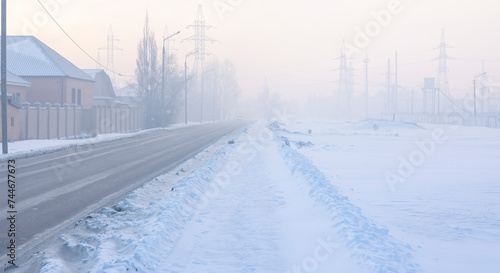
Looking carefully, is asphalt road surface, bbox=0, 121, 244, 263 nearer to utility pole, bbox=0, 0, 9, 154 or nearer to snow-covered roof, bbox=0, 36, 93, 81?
utility pole, bbox=0, 0, 9, 154

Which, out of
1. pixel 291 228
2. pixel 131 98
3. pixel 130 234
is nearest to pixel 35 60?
pixel 131 98

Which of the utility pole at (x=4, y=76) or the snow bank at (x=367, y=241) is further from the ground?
the utility pole at (x=4, y=76)

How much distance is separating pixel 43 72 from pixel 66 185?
35.9m

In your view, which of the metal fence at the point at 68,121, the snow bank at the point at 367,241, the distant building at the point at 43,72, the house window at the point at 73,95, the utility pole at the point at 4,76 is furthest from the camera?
the house window at the point at 73,95

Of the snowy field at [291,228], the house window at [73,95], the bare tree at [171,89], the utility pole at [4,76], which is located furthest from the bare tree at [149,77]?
the snowy field at [291,228]

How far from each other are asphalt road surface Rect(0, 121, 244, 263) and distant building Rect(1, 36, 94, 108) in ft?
82.7

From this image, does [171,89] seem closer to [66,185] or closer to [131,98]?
[131,98]

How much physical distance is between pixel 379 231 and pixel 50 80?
4302 cm

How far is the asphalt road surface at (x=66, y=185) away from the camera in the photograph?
26.4ft

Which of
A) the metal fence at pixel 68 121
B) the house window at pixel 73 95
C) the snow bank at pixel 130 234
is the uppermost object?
the house window at pixel 73 95

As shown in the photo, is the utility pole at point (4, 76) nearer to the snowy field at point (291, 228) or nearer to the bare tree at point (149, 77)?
the snowy field at point (291, 228)

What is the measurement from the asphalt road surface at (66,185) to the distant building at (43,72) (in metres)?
25.2

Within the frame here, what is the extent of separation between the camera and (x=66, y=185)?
40.7 feet

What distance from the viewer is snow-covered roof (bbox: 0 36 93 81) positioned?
44625mm
